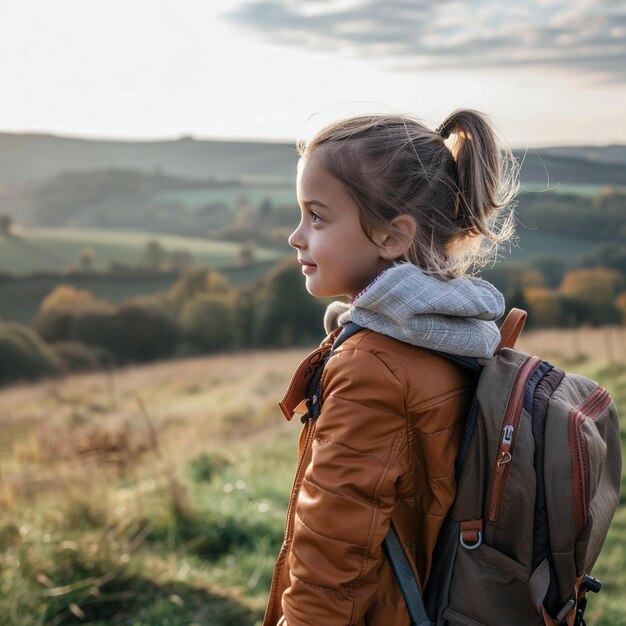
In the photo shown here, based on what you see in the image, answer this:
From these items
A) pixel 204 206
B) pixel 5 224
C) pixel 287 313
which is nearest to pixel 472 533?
pixel 287 313

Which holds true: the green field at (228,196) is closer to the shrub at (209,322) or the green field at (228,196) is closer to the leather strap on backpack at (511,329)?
the shrub at (209,322)

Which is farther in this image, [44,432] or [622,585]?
[44,432]

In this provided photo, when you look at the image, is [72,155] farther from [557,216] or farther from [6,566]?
[6,566]

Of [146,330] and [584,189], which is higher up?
[584,189]

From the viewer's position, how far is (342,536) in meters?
1.46

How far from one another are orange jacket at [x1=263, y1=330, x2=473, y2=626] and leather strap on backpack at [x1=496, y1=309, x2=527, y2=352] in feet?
0.76

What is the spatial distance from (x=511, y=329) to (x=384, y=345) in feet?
1.28

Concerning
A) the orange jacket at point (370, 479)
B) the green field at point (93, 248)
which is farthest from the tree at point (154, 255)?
the orange jacket at point (370, 479)

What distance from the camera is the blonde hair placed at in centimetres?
167

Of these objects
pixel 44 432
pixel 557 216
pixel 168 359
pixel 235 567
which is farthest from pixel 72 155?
pixel 235 567

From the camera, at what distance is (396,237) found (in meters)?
1.70

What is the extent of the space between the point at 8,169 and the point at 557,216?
5.04 meters

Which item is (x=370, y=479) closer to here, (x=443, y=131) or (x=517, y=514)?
(x=517, y=514)

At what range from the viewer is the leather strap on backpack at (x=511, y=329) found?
177cm
